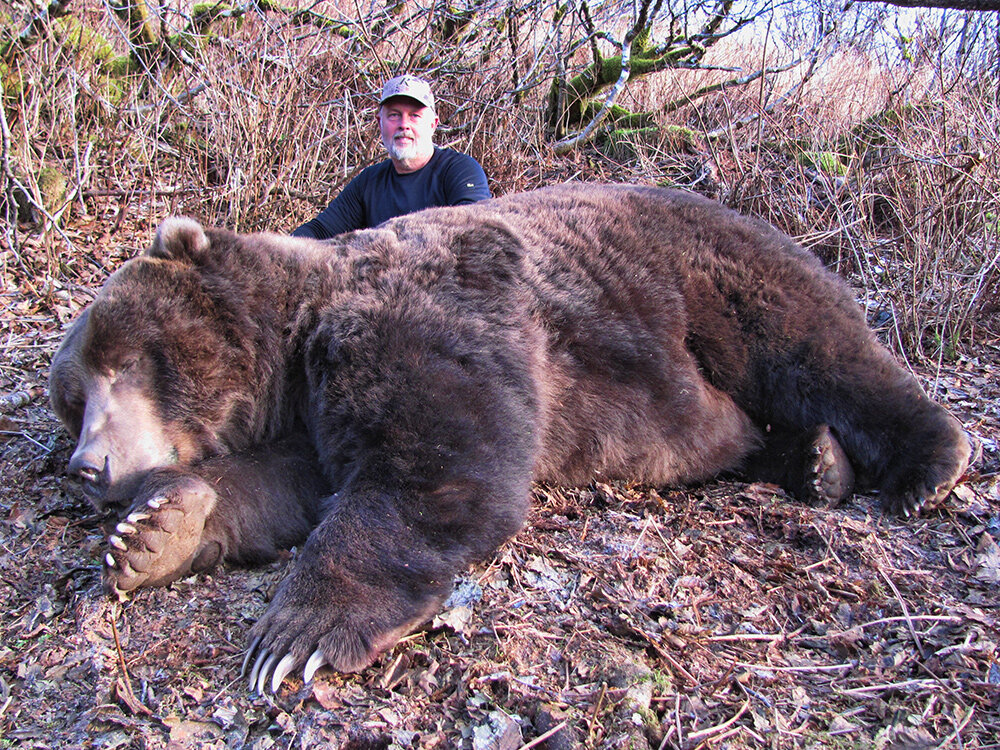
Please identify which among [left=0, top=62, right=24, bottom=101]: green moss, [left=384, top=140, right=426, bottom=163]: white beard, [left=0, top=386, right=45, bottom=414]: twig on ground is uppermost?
[left=0, top=62, right=24, bottom=101]: green moss

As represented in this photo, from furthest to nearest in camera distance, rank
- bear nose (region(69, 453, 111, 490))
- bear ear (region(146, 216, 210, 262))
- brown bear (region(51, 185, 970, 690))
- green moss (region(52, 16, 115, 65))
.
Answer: green moss (region(52, 16, 115, 65)) < bear ear (region(146, 216, 210, 262)) < bear nose (region(69, 453, 111, 490)) < brown bear (region(51, 185, 970, 690))

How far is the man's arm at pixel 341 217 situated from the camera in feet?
18.7

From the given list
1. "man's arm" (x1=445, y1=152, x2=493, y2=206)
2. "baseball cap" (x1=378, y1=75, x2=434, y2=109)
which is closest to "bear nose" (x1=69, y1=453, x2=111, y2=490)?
"man's arm" (x1=445, y1=152, x2=493, y2=206)

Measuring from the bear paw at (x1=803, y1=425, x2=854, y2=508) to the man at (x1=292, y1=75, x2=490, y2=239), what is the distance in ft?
10.6

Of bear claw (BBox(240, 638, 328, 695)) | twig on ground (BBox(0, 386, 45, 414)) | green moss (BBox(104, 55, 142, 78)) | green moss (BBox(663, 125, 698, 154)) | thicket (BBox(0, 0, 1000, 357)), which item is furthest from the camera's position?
green moss (BBox(663, 125, 698, 154))

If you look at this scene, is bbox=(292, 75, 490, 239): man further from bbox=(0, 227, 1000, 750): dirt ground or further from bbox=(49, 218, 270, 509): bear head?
bbox=(0, 227, 1000, 750): dirt ground

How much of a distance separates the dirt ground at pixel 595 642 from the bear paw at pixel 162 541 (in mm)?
76

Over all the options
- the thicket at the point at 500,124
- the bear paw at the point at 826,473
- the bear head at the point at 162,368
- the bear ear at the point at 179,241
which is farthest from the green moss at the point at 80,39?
the bear paw at the point at 826,473

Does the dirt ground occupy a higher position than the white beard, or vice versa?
the white beard

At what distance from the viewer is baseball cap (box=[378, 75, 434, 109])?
5691 mm

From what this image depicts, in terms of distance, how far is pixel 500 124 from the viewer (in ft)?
25.3

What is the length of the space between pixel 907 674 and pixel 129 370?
3183mm

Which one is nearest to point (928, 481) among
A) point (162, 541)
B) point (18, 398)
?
point (162, 541)

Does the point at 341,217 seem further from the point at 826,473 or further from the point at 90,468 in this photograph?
the point at 826,473
